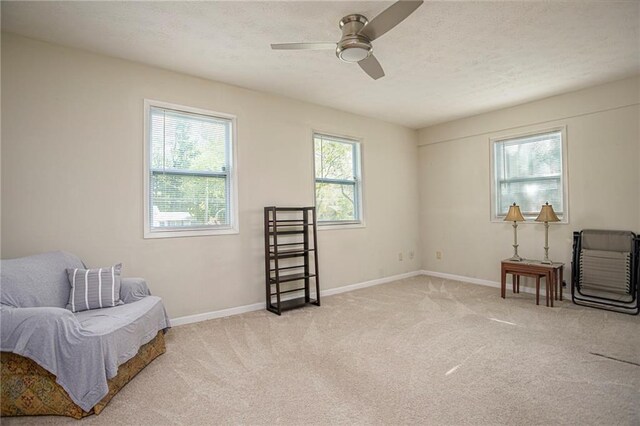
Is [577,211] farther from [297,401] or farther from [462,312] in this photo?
[297,401]

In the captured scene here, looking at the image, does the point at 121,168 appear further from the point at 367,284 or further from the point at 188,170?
the point at 367,284

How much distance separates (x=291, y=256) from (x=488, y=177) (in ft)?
10.8

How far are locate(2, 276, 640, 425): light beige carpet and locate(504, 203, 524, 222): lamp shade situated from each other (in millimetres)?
1213

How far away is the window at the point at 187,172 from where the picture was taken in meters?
3.32

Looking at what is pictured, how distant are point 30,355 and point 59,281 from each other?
2.53ft

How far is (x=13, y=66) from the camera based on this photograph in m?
2.68

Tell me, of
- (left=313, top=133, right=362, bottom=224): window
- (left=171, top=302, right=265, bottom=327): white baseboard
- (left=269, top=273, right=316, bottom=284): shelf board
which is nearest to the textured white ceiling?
(left=313, top=133, right=362, bottom=224): window

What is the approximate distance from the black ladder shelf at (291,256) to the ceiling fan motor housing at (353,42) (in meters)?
1.84

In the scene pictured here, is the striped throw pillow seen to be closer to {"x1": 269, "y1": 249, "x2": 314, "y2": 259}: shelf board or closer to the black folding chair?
{"x1": 269, "y1": 249, "x2": 314, "y2": 259}: shelf board

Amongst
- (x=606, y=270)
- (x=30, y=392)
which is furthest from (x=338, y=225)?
(x=30, y=392)

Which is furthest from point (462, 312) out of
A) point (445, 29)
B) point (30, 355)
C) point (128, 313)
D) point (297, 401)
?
point (30, 355)

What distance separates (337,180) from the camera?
16.0ft

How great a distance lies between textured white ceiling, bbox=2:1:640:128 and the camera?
2400 mm

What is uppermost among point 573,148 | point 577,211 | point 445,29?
point 445,29
